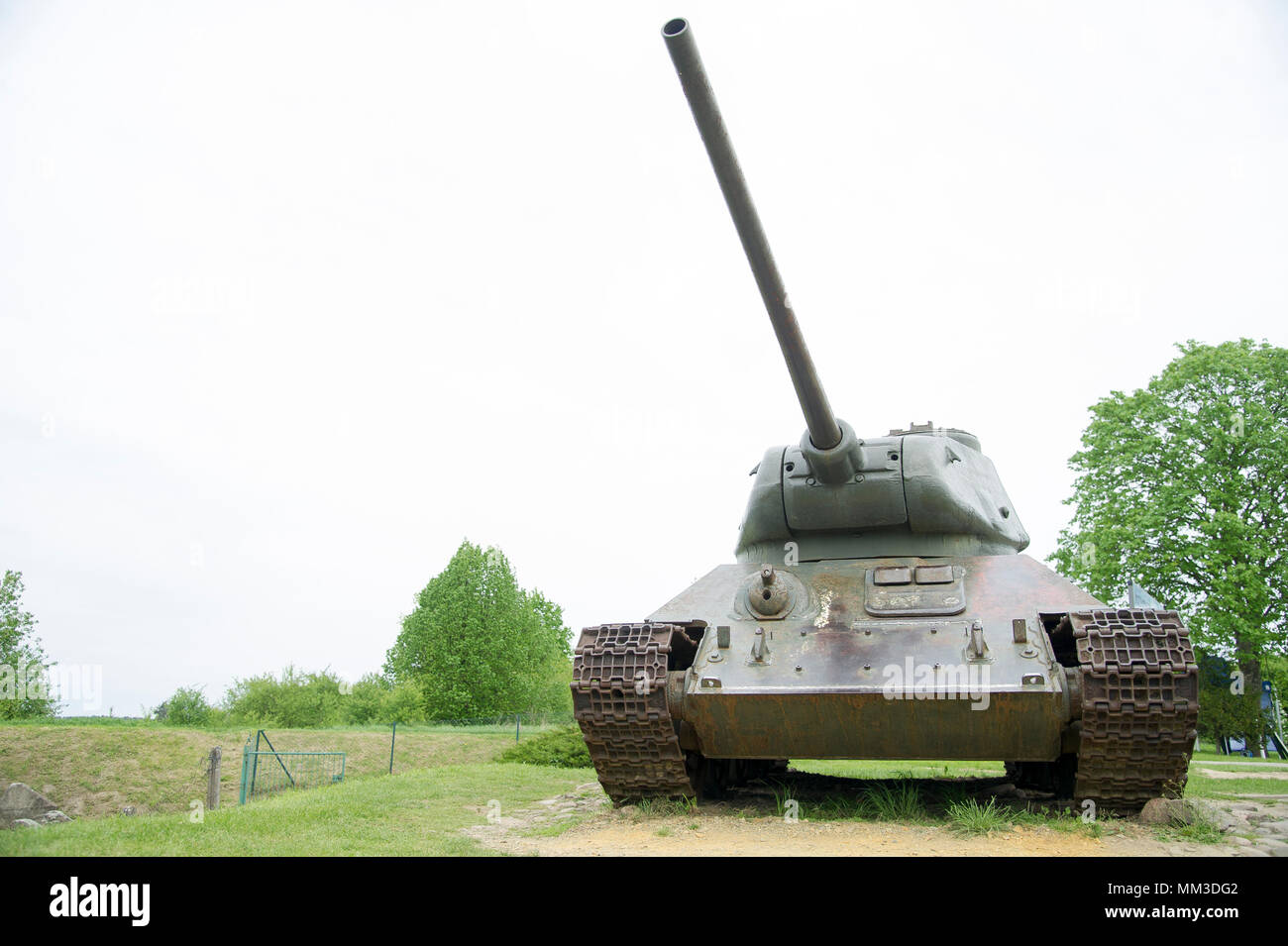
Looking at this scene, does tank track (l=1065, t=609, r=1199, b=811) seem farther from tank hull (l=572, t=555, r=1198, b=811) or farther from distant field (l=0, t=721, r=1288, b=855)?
distant field (l=0, t=721, r=1288, b=855)

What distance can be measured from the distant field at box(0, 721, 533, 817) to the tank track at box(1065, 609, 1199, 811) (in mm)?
13873

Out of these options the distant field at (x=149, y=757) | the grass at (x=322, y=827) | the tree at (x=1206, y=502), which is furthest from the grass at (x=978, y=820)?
the tree at (x=1206, y=502)

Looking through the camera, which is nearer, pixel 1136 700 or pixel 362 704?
pixel 1136 700

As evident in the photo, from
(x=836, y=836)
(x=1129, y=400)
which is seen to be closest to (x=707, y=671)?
(x=836, y=836)

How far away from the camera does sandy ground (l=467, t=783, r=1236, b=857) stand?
22.8 ft

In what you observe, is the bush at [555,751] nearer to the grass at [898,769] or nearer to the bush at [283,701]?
the grass at [898,769]

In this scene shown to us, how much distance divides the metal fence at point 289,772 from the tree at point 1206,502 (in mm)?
16769

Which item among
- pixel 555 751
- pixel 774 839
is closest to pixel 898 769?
pixel 555 751

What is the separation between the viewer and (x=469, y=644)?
36469mm

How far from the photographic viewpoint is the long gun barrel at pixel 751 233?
6168 mm

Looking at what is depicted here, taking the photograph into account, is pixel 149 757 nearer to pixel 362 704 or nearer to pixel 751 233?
pixel 751 233

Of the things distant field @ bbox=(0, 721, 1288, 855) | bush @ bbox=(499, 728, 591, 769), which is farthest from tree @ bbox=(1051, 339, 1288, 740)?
bush @ bbox=(499, 728, 591, 769)

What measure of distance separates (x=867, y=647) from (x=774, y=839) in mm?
1748
